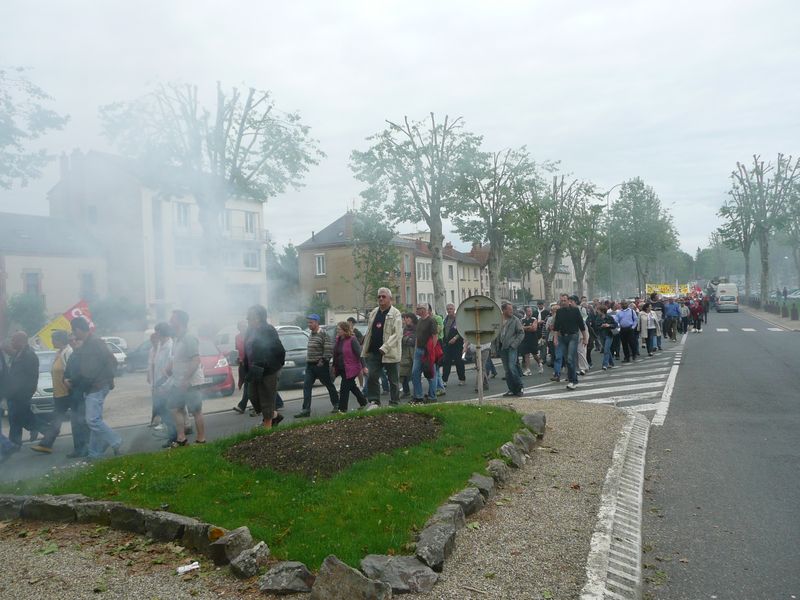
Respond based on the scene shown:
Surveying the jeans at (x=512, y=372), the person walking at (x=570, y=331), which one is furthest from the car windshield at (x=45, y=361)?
the person walking at (x=570, y=331)

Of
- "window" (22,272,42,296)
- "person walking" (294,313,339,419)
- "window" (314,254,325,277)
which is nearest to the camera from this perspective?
"window" (22,272,42,296)

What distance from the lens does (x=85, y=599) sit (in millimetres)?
4129

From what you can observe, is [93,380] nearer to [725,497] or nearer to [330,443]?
[330,443]

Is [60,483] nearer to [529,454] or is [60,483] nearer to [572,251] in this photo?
[529,454]

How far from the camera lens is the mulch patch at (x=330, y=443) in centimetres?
620

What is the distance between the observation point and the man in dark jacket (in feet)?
31.4

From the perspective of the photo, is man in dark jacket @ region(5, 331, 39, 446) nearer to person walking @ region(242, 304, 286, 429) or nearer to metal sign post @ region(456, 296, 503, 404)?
person walking @ region(242, 304, 286, 429)

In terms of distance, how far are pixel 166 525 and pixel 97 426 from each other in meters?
4.21

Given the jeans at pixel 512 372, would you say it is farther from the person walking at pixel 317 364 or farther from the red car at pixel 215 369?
the red car at pixel 215 369

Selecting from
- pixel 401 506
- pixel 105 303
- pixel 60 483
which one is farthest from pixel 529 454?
pixel 105 303

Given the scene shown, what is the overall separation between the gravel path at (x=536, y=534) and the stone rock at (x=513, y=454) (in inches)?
3.2

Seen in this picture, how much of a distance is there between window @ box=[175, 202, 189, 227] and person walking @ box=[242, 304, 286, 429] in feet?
12.1

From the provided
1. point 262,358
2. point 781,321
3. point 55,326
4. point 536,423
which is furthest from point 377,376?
point 781,321

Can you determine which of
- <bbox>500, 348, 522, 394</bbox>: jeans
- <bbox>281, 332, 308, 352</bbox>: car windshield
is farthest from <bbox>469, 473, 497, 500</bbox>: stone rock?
<bbox>281, 332, 308, 352</bbox>: car windshield
